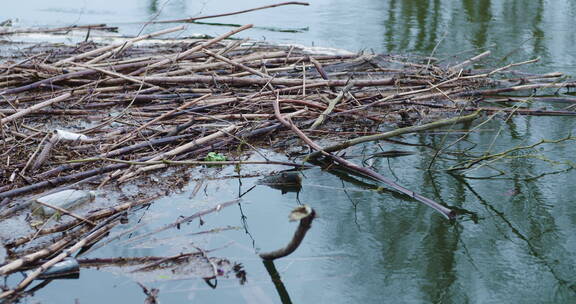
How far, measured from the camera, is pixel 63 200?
3.10 metres

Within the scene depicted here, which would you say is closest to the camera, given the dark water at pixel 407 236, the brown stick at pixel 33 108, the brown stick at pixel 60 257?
the brown stick at pixel 60 257

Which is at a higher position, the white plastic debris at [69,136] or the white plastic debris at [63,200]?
the white plastic debris at [69,136]

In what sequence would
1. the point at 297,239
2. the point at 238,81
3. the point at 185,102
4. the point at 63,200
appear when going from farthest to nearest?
1. the point at 238,81
2. the point at 185,102
3. the point at 63,200
4. the point at 297,239

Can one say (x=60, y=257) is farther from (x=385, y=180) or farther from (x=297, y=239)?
(x=385, y=180)

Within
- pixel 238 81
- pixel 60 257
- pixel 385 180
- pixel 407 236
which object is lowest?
pixel 407 236

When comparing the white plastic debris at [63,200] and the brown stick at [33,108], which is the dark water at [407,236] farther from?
the brown stick at [33,108]

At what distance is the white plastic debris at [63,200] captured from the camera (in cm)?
304

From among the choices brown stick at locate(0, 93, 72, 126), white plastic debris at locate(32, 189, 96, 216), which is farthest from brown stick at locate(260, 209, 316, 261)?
brown stick at locate(0, 93, 72, 126)

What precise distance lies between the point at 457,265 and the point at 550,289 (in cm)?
36

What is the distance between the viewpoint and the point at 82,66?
4559mm

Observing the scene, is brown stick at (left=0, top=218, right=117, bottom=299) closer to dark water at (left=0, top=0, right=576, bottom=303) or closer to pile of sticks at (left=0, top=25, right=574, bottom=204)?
dark water at (left=0, top=0, right=576, bottom=303)

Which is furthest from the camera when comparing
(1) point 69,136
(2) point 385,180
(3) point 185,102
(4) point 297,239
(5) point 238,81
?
(5) point 238,81

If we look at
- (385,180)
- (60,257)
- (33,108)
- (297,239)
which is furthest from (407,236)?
(33,108)

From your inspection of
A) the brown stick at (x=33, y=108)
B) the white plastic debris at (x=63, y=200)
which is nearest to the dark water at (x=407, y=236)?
the white plastic debris at (x=63, y=200)
